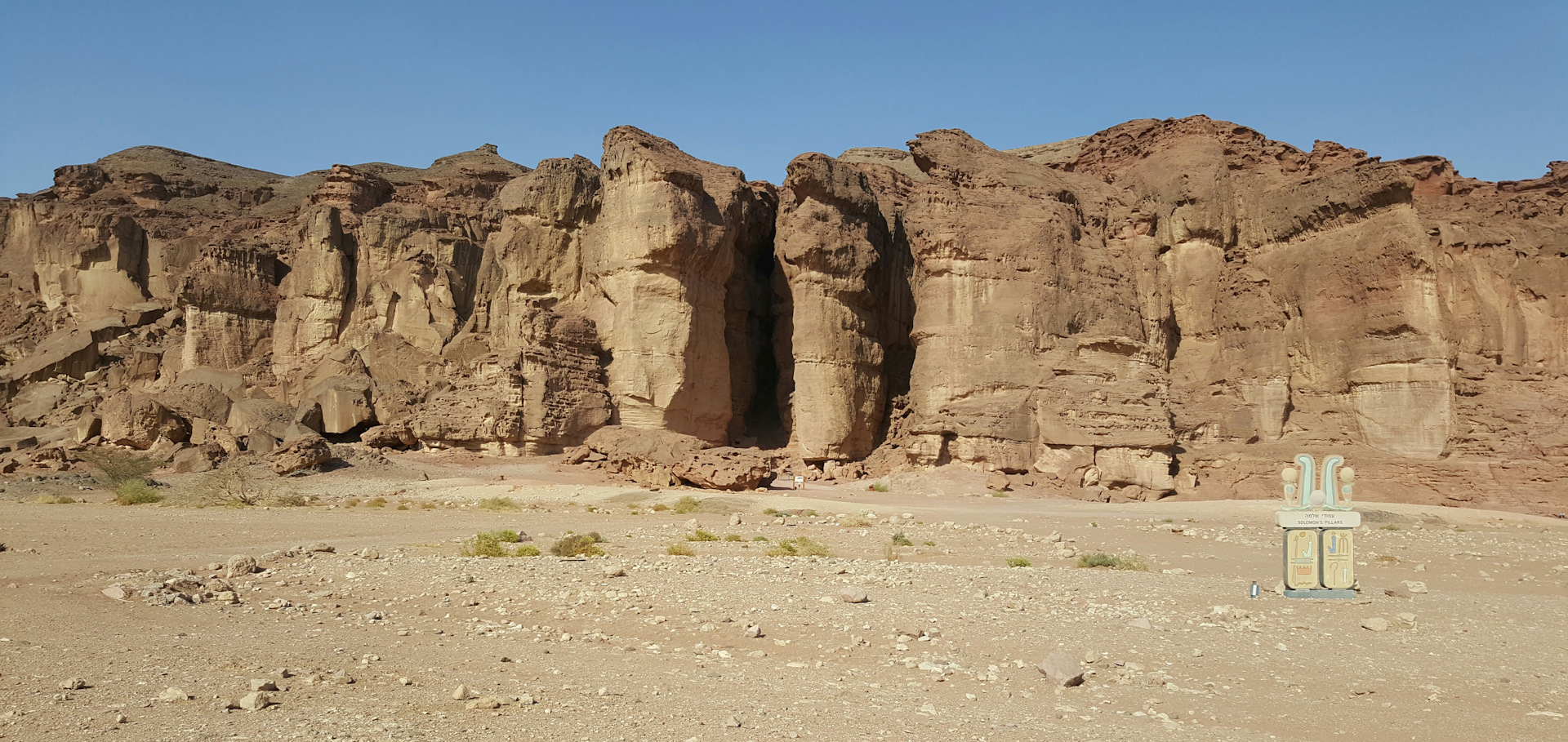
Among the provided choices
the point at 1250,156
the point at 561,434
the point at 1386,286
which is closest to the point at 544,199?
the point at 561,434

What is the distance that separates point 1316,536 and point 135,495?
21581 mm

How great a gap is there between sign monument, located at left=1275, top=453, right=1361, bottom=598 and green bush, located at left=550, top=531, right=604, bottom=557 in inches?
Result: 328

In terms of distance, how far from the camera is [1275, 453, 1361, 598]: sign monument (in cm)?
991

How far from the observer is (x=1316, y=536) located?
10250 millimetres

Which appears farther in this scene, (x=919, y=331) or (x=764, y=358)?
(x=764, y=358)

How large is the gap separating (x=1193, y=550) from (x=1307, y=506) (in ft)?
17.8

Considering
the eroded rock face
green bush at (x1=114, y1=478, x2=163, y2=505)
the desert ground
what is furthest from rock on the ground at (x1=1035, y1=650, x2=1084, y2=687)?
the eroded rock face

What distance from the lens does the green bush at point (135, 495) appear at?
20.4 meters

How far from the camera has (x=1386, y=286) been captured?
87.7 feet

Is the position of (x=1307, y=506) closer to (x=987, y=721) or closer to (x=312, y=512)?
(x=987, y=721)

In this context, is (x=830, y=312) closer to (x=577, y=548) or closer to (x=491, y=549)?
(x=577, y=548)

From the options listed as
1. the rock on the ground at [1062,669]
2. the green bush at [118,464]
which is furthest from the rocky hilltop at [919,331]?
the rock on the ground at [1062,669]

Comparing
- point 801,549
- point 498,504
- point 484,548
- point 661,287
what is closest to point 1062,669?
point 801,549

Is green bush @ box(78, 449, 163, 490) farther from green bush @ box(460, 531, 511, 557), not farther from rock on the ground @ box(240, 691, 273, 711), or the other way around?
rock on the ground @ box(240, 691, 273, 711)
